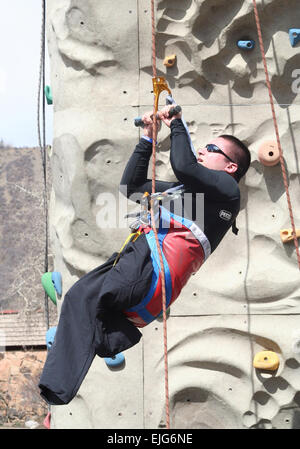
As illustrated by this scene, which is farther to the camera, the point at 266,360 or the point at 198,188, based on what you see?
the point at 266,360

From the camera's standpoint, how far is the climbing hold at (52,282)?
4066 millimetres

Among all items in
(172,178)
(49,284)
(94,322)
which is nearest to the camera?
(94,322)

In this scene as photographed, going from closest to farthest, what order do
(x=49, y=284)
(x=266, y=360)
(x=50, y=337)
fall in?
(x=266, y=360)
(x=50, y=337)
(x=49, y=284)

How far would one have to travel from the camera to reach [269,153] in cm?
382

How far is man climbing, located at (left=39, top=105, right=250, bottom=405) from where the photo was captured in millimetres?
2445

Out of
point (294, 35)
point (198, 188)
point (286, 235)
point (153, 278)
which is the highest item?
point (294, 35)

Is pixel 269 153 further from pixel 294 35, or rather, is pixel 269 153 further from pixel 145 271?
pixel 145 271

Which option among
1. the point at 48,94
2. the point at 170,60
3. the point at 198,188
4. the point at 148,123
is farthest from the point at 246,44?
the point at 198,188

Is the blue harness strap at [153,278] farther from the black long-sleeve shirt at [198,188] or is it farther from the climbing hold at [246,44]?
the climbing hold at [246,44]

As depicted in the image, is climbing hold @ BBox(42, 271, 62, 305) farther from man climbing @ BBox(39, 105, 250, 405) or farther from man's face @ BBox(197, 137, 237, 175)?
man's face @ BBox(197, 137, 237, 175)

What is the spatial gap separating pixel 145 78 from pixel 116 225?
78cm

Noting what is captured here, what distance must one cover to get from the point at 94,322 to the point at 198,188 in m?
0.56

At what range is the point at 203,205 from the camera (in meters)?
2.55
